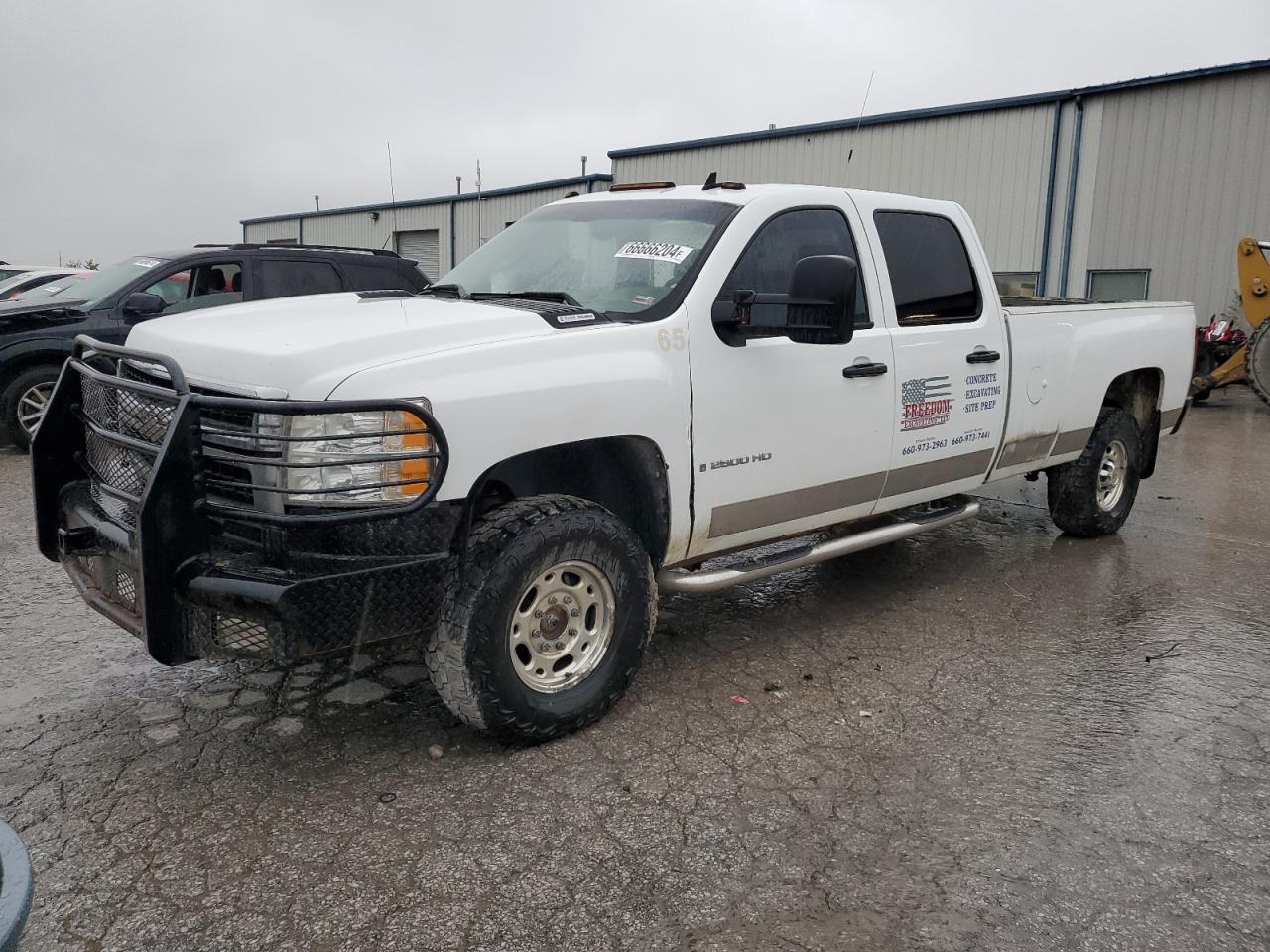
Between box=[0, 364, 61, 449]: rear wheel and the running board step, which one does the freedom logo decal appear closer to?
the running board step

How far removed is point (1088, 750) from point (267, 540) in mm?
2812

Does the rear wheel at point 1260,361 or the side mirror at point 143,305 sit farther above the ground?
the side mirror at point 143,305

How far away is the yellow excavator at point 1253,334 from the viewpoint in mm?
13289

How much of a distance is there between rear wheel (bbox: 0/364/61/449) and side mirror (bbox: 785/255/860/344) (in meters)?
7.38

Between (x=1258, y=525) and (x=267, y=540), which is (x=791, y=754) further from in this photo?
(x=1258, y=525)

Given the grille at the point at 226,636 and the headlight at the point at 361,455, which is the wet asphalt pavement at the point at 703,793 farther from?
the headlight at the point at 361,455

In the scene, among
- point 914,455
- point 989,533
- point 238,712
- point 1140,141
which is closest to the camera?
point 238,712

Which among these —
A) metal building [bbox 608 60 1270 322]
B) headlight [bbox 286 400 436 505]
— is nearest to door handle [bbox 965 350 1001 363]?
→ headlight [bbox 286 400 436 505]

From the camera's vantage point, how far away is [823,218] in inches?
179

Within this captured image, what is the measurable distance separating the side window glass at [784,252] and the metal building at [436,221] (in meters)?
19.6

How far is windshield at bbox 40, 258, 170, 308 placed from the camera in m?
8.95

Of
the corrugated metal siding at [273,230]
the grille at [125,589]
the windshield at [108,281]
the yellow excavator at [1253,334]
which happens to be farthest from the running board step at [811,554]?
the corrugated metal siding at [273,230]

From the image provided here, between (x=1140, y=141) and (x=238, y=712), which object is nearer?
(x=238, y=712)

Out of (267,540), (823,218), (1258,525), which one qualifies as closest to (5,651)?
(267,540)
